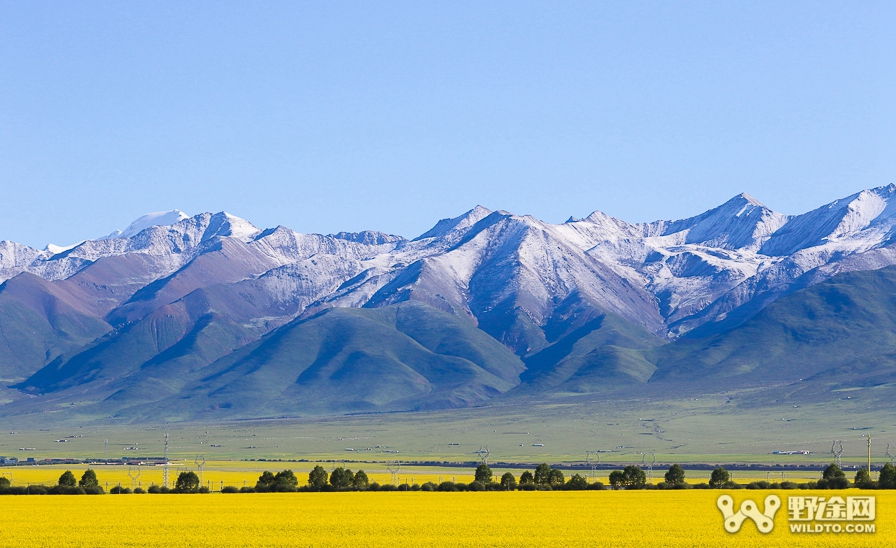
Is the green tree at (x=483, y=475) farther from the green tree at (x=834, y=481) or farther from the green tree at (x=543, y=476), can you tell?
the green tree at (x=834, y=481)

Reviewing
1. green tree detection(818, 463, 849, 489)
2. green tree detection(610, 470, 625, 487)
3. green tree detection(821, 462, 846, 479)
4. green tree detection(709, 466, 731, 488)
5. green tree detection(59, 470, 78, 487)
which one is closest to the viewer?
green tree detection(818, 463, 849, 489)

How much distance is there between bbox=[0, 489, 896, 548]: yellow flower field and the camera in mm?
80688

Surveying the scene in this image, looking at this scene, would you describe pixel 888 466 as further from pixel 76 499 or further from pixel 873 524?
pixel 76 499

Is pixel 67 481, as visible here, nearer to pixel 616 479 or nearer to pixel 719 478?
pixel 616 479

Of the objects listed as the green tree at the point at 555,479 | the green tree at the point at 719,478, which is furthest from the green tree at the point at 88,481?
the green tree at the point at 719,478

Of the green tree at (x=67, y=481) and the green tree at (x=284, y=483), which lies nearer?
the green tree at (x=284, y=483)

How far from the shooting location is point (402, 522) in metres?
93.9

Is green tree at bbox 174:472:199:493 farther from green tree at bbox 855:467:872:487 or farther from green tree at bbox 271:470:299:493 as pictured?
green tree at bbox 855:467:872:487

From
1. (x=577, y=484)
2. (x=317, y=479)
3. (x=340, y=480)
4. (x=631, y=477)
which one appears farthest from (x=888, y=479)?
(x=317, y=479)

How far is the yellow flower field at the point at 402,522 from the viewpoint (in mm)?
80688

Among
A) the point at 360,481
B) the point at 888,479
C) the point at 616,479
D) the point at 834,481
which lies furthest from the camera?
the point at 616,479

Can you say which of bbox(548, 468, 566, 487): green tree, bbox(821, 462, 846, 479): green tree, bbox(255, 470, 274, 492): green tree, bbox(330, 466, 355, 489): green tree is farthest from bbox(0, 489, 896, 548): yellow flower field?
bbox(548, 468, 566, 487): green tree

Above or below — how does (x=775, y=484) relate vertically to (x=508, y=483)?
below

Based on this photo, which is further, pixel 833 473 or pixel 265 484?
pixel 265 484
